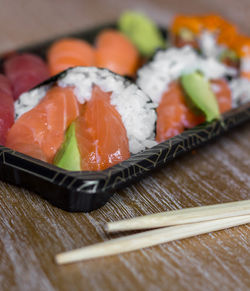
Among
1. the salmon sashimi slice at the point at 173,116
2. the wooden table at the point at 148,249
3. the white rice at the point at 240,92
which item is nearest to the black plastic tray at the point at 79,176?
the wooden table at the point at 148,249

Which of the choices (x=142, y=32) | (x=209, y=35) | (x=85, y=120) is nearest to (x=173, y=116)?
(x=85, y=120)

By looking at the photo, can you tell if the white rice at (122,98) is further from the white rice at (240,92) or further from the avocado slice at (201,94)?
the white rice at (240,92)

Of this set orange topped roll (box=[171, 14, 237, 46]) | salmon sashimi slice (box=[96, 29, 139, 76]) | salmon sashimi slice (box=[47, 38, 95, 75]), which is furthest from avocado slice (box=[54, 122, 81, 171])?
orange topped roll (box=[171, 14, 237, 46])

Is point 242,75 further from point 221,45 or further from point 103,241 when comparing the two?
point 103,241

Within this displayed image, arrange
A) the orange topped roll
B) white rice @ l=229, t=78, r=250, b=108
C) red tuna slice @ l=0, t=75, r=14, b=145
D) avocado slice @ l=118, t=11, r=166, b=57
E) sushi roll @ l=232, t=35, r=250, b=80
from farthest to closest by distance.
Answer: avocado slice @ l=118, t=11, r=166, b=57
the orange topped roll
sushi roll @ l=232, t=35, r=250, b=80
white rice @ l=229, t=78, r=250, b=108
red tuna slice @ l=0, t=75, r=14, b=145

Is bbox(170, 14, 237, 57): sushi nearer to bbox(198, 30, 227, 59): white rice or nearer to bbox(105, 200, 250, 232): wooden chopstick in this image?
bbox(198, 30, 227, 59): white rice

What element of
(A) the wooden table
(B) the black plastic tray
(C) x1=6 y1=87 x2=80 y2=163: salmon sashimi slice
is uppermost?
Answer: (C) x1=6 y1=87 x2=80 y2=163: salmon sashimi slice

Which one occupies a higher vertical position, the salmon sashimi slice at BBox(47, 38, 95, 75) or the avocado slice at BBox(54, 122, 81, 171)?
the salmon sashimi slice at BBox(47, 38, 95, 75)
